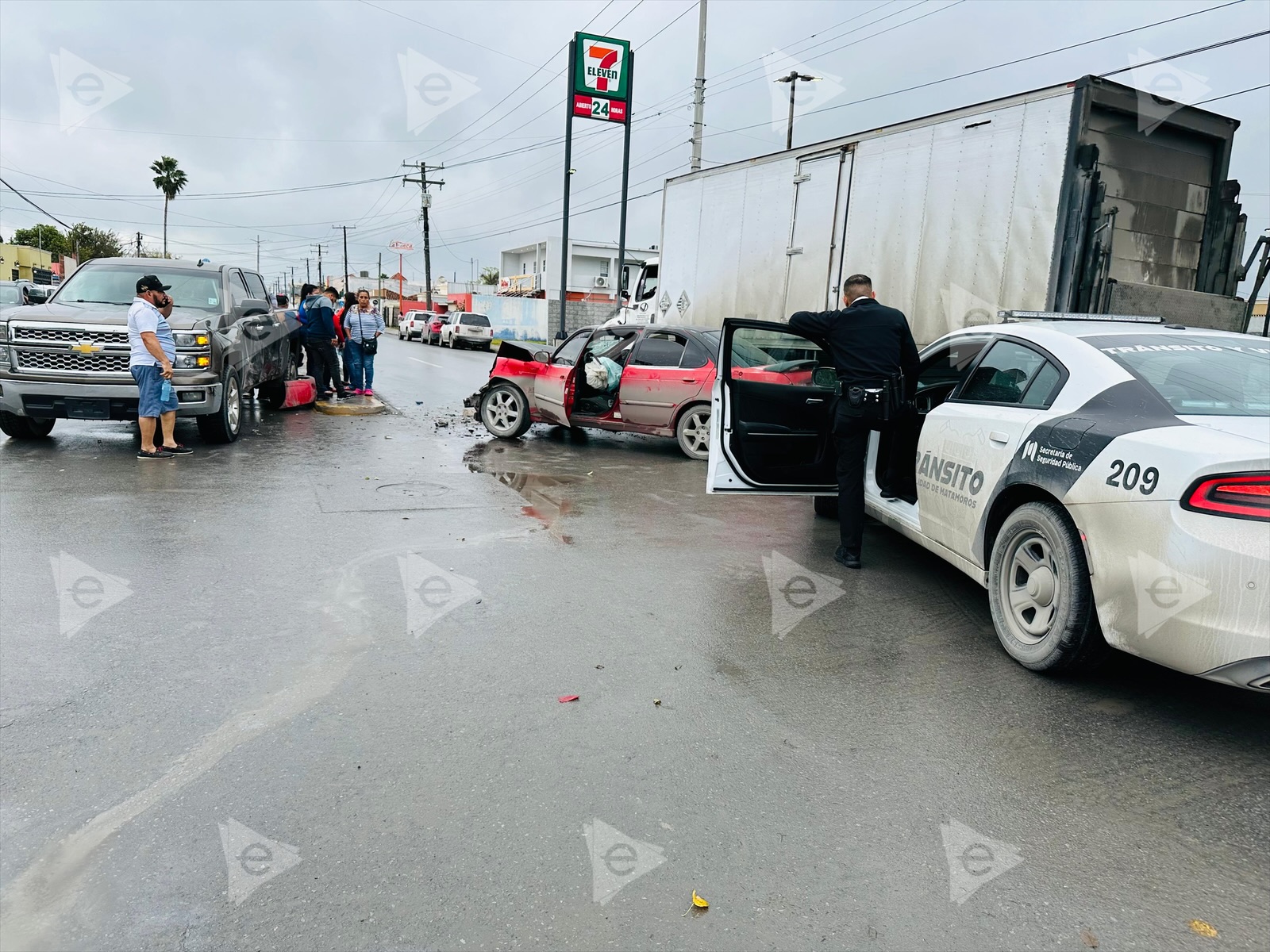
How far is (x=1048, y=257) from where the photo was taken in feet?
27.7

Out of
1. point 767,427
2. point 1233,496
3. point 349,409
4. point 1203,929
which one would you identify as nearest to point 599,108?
point 349,409

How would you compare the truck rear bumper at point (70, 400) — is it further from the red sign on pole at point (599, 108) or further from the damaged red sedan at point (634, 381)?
the red sign on pole at point (599, 108)

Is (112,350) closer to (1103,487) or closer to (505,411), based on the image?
(505,411)

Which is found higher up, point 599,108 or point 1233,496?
point 599,108

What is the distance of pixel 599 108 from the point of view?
941 inches

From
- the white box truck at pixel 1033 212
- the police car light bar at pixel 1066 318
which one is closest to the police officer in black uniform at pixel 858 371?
the police car light bar at pixel 1066 318

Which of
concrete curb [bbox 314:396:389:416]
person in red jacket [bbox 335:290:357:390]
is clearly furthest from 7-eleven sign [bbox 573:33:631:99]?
concrete curb [bbox 314:396:389:416]

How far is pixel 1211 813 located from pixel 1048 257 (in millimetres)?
6570

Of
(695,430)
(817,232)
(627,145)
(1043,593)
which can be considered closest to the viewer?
(1043,593)

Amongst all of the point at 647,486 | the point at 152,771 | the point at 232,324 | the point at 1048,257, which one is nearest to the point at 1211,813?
the point at 152,771

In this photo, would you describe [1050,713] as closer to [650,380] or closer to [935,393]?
[935,393]

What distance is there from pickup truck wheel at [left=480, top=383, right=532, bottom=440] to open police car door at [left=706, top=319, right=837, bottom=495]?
4.82 meters

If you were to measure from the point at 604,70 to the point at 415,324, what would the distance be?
26.4 m

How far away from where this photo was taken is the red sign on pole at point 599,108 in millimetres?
23781
